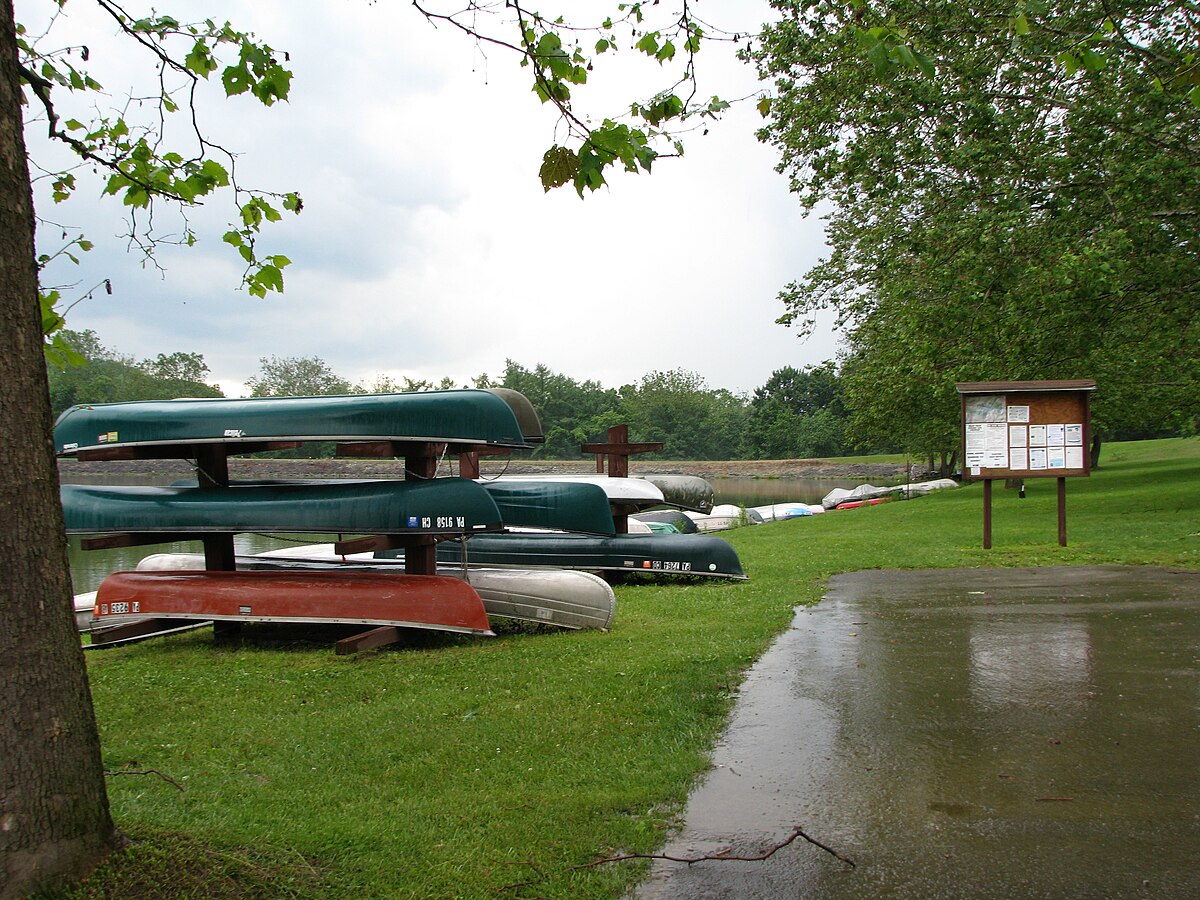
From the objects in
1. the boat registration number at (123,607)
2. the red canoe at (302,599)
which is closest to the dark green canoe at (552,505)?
the red canoe at (302,599)

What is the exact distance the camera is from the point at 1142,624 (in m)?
7.55

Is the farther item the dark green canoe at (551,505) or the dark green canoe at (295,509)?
the dark green canoe at (551,505)

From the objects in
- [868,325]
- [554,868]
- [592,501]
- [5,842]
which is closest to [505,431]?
[592,501]

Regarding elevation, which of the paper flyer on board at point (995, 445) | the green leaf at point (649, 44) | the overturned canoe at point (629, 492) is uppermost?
the green leaf at point (649, 44)

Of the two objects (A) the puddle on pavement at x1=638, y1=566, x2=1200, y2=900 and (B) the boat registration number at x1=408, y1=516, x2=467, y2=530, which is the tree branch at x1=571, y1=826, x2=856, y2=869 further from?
(B) the boat registration number at x1=408, y1=516, x2=467, y2=530

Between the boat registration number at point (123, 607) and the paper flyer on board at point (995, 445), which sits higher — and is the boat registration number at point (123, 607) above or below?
below

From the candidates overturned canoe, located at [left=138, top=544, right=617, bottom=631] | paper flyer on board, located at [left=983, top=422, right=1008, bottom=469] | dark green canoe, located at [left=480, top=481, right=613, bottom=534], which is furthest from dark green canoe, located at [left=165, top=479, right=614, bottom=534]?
paper flyer on board, located at [left=983, top=422, right=1008, bottom=469]

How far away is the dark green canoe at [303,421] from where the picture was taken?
28.9ft

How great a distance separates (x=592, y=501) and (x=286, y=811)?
25.9 feet

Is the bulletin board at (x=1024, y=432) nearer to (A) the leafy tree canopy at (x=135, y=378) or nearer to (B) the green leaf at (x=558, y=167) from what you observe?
(B) the green leaf at (x=558, y=167)

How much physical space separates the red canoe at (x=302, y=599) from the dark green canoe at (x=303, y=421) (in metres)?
1.40

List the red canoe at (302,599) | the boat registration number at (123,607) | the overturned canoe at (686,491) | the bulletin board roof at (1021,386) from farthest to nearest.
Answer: the overturned canoe at (686,491), the bulletin board roof at (1021,386), the boat registration number at (123,607), the red canoe at (302,599)

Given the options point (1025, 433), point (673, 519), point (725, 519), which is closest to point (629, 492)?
point (1025, 433)

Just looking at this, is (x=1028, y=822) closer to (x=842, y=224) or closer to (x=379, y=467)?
(x=842, y=224)
